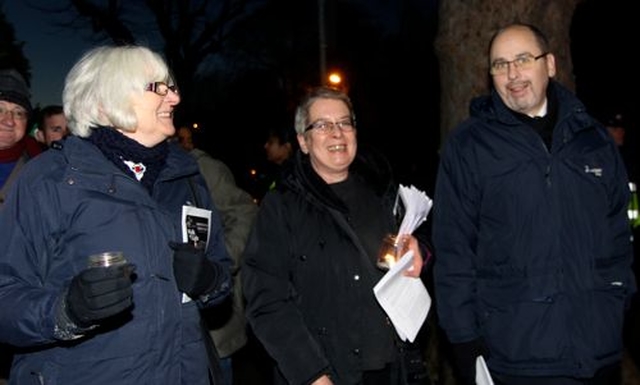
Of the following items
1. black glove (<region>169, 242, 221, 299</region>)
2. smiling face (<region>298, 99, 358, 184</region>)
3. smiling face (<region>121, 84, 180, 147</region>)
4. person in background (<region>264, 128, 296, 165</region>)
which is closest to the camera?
black glove (<region>169, 242, 221, 299</region>)

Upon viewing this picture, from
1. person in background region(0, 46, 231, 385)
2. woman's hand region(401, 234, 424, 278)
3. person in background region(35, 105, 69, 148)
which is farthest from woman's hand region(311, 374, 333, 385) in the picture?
person in background region(35, 105, 69, 148)

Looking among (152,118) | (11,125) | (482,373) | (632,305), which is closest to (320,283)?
(482,373)

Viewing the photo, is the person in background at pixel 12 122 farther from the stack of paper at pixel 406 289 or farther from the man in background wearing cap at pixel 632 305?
the man in background wearing cap at pixel 632 305

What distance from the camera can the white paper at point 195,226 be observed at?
9.98 ft

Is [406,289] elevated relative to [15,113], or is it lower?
lower

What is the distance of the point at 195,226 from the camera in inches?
122

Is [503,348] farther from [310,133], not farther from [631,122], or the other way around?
[631,122]

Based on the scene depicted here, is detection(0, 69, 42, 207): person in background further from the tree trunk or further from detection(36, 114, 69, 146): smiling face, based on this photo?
the tree trunk

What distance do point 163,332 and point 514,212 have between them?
1.67 metres

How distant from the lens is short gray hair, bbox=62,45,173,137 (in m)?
2.90

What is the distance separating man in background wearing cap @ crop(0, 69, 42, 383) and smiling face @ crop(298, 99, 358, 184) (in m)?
1.93

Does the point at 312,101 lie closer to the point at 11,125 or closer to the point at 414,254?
the point at 414,254

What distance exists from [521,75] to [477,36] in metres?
1.88

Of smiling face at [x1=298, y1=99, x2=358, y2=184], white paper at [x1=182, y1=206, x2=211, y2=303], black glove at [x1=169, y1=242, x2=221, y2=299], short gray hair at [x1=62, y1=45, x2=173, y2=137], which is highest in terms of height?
short gray hair at [x1=62, y1=45, x2=173, y2=137]
